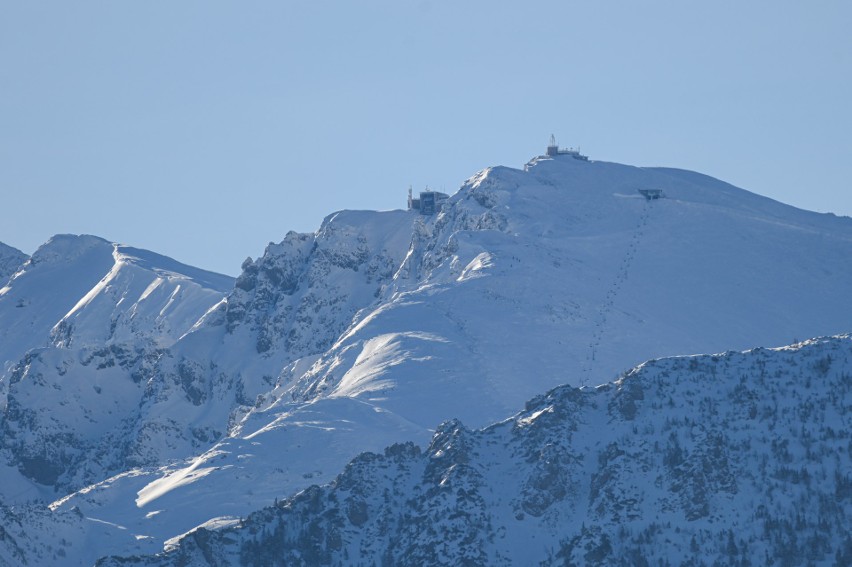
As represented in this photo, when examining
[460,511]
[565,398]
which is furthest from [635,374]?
[460,511]

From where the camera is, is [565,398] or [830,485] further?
[565,398]

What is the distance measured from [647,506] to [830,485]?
1061cm

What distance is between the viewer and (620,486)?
146 meters

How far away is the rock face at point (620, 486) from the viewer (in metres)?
140

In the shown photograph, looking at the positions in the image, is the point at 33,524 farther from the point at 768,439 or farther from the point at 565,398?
the point at 768,439

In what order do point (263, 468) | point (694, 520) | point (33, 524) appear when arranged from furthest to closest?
1. point (263, 468)
2. point (33, 524)
3. point (694, 520)

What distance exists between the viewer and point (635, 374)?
15538cm

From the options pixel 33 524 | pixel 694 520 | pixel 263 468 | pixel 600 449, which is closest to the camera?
pixel 694 520

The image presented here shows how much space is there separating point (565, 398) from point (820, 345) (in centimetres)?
1633

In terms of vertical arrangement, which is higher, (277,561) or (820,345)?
(820,345)

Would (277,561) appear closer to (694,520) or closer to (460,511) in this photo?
(460,511)

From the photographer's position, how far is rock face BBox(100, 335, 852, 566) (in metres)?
140

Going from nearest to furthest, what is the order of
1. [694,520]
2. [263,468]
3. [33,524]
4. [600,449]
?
[694,520], [600,449], [33,524], [263,468]

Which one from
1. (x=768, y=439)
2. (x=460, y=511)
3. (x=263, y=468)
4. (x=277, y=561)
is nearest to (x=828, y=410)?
(x=768, y=439)
